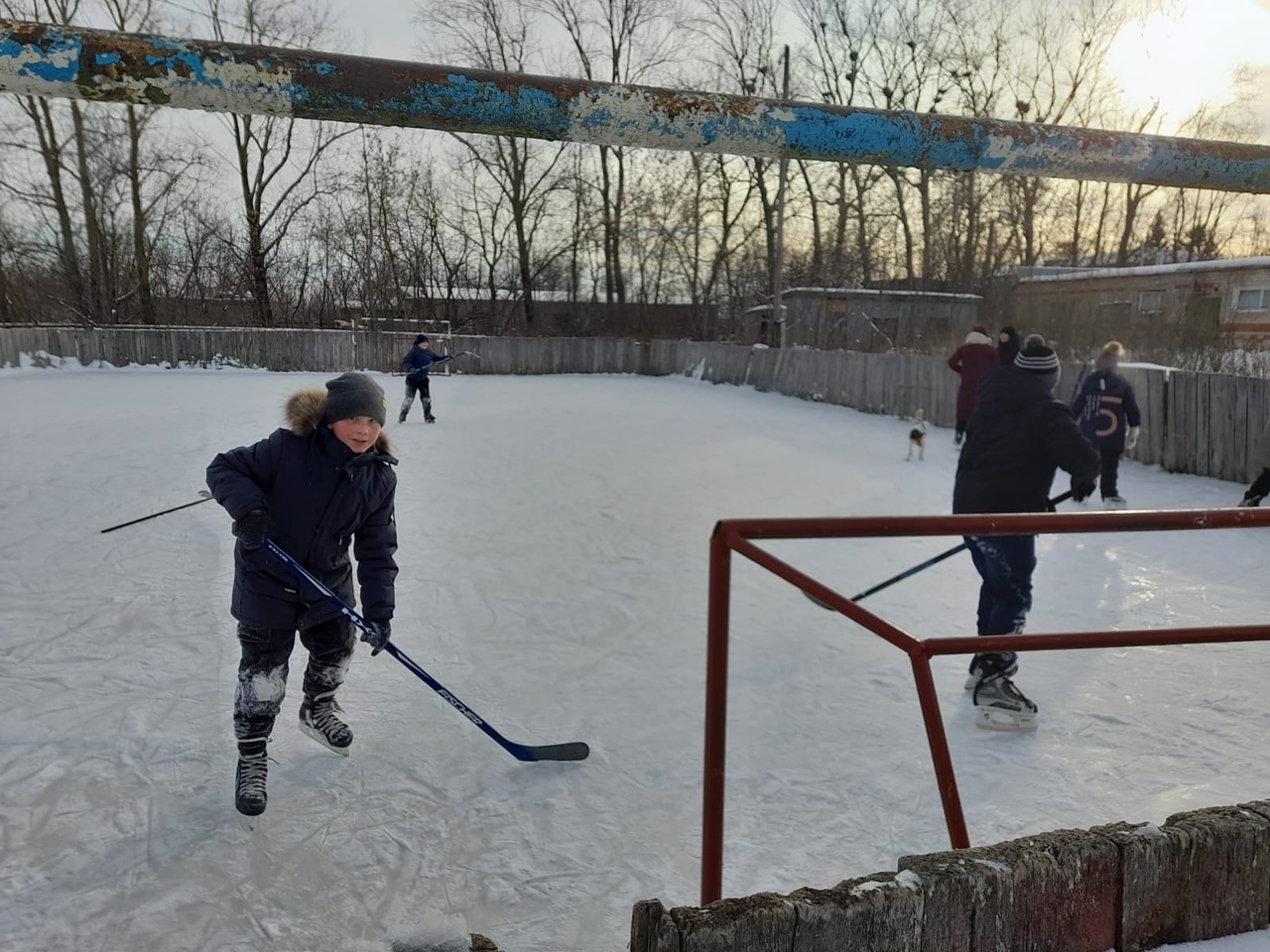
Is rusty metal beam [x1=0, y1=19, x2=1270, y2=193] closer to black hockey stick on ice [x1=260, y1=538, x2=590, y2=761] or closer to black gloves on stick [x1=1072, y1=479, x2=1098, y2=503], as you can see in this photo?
black hockey stick on ice [x1=260, y1=538, x2=590, y2=761]

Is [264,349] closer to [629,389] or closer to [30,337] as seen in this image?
[30,337]

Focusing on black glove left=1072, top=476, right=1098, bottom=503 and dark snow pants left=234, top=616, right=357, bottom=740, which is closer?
dark snow pants left=234, top=616, right=357, bottom=740

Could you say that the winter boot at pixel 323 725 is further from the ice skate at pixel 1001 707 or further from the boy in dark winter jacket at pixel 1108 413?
the boy in dark winter jacket at pixel 1108 413

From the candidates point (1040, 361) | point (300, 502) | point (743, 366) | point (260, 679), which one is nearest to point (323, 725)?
point (260, 679)

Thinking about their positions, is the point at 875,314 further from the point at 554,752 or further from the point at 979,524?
the point at 979,524

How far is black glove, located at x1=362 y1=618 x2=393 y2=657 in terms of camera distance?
3.04 meters

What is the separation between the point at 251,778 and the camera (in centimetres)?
297

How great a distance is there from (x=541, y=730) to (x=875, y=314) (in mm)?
24428

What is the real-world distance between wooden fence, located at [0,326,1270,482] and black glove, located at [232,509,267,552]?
A: 9.32 m

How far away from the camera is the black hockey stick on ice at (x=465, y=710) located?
2.97m

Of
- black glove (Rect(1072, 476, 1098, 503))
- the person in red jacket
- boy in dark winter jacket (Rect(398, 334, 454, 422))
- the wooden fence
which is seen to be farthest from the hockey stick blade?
boy in dark winter jacket (Rect(398, 334, 454, 422))

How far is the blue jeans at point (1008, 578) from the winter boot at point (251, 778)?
9.81ft

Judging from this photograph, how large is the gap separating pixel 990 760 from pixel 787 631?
1.58 meters

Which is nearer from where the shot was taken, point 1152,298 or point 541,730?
point 541,730
